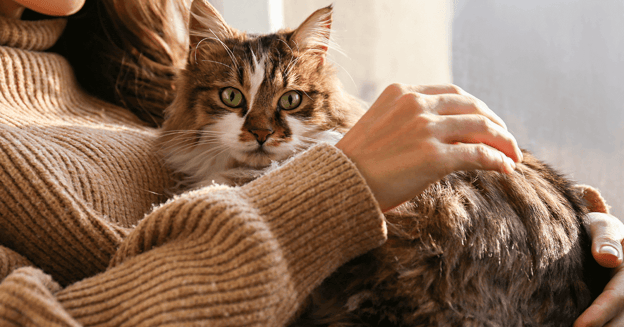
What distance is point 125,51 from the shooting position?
1.52 meters

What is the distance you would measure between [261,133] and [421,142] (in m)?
0.43

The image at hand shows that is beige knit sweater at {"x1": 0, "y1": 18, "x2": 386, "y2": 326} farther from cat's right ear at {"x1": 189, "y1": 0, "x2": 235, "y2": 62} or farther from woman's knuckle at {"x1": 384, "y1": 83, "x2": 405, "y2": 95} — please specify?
cat's right ear at {"x1": 189, "y1": 0, "x2": 235, "y2": 62}

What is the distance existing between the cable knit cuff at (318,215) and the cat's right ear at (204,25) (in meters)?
0.62

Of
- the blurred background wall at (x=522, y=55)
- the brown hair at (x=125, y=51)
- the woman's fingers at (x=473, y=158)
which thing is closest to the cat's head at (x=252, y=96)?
the blurred background wall at (x=522, y=55)

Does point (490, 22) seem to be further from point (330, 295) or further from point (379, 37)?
point (330, 295)

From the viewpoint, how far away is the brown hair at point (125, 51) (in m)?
1.49

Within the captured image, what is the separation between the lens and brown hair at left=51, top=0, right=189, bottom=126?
1494 millimetres

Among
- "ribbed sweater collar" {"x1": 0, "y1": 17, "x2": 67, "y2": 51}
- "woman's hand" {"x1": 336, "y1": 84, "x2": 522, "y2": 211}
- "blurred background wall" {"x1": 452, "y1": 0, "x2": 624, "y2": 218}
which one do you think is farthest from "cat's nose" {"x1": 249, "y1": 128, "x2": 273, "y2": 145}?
"blurred background wall" {"x1": 452, "y1": 0, "x2": 624, "y2": 218}

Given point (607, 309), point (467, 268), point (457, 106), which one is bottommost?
point (607, 309)

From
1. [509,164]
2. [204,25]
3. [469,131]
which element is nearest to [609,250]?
[509,164]

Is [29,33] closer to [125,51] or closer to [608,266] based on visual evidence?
[125,51]

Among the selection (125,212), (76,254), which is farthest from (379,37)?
Answer: (76,254)

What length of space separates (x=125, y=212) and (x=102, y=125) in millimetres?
402

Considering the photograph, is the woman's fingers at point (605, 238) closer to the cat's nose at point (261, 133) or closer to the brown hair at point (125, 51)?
the cat's nose at point (261, 133)
